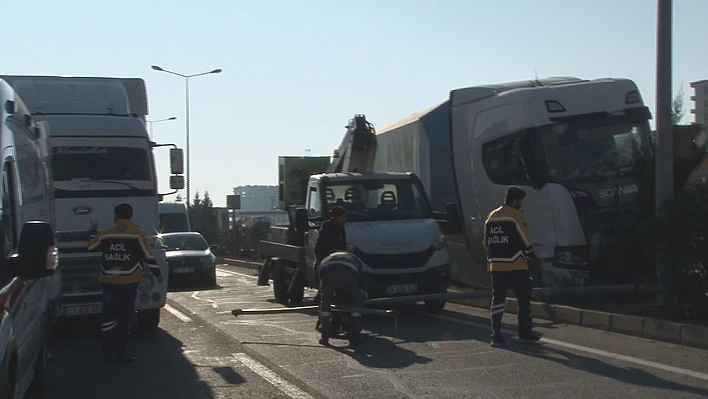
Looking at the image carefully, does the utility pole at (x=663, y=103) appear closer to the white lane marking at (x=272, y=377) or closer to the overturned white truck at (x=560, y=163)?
the overturned white truck at (x=560, y=163)

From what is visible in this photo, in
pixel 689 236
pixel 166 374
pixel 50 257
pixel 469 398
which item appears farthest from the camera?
pixel 689 236

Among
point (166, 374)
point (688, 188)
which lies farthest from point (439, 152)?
point (166, 374)

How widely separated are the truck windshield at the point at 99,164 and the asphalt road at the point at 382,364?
90.7 inches

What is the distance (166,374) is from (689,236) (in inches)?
254

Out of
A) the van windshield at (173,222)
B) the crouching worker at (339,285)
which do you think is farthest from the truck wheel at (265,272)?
the van windshield at (173,222)

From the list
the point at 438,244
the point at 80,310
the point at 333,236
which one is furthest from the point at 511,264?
the point at 80,310

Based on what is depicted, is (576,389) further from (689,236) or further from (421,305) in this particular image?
(421,305)

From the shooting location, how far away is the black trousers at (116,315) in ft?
33.3

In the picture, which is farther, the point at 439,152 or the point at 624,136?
the point at 439,152

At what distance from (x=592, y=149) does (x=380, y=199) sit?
3540 millimetres

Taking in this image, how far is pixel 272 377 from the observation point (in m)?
8.69

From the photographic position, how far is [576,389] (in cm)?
777

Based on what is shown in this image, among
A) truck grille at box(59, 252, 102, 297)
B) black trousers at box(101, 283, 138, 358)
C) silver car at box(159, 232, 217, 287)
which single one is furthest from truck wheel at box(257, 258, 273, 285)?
black trousers at box(101, 283, 138, 358)

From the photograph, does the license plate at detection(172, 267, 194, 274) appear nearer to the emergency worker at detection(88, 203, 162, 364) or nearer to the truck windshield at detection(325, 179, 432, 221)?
the truck windshield at detection(325, 179, 432, 221)
